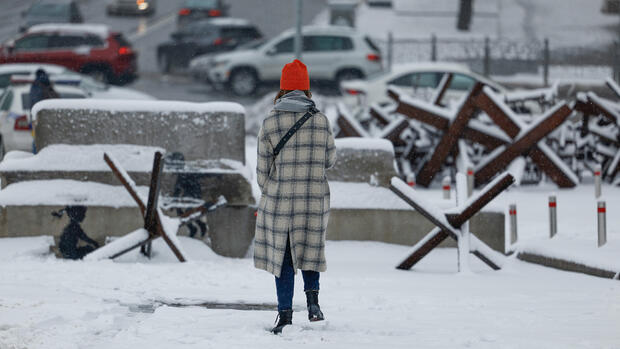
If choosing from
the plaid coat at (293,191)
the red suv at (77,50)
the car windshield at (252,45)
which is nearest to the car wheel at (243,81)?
the car windshield at (252,45)

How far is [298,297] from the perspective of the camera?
6.99 metres

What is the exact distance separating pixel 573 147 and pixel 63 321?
410 inches

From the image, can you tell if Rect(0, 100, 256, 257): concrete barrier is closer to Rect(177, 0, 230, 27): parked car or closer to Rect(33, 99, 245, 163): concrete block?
Rect(33, 99, 245, 163): concrete block

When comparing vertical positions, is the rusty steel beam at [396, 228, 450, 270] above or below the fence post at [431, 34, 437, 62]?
below

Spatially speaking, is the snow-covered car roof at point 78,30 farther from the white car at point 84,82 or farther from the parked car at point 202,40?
the white car at point 84,82

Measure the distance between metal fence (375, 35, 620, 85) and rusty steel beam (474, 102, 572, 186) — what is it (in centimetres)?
1308

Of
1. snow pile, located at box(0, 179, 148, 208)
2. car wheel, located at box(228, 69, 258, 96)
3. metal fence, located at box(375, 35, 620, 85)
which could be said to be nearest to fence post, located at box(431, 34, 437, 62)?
metal fence, located at box(375, 35, 620, 85)

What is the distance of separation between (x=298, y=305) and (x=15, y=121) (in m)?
9.31

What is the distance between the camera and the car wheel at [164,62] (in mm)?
30344

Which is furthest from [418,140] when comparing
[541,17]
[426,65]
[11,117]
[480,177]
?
[541,17]

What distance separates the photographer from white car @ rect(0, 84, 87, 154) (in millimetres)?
14625

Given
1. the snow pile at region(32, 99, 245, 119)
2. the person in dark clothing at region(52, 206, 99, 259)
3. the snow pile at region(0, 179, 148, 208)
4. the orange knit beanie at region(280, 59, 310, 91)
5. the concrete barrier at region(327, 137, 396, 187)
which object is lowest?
the person in dark clothing at region(52, 206, 99, 259)

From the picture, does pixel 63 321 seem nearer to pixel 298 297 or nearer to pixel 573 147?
pixel 298 297

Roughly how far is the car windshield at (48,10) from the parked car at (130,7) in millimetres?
4438
